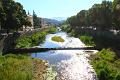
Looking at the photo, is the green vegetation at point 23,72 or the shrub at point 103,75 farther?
the shrub at point 103,75

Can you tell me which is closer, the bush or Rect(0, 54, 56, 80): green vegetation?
Rect(0, 54, 56, 80): green vegetation

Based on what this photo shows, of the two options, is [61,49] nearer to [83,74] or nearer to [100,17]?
[83,74]

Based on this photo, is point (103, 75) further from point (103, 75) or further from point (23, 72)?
point (23, 72)

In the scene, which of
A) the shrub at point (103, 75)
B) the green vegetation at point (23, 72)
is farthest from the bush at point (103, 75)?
the green vegetation at point (23, 72)

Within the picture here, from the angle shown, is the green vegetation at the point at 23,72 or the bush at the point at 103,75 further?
the bush at the point at 103,75

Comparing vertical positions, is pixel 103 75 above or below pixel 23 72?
below

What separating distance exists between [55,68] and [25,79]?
13896 millimetres

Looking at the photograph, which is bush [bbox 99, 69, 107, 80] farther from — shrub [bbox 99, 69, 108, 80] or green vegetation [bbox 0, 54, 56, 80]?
green vegetation [bbox 0, 54, 56, 80]

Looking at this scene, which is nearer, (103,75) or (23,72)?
(23,72)

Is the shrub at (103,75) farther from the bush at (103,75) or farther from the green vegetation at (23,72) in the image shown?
the green vegetation at (23,72)

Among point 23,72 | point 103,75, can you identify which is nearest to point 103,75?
point 103,75

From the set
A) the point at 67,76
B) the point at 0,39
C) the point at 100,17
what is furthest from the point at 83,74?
the point at 100,17

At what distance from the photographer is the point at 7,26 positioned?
90312 mm

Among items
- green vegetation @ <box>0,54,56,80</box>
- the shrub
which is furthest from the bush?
green vegetation @ <box>0,54,56,80</box>
